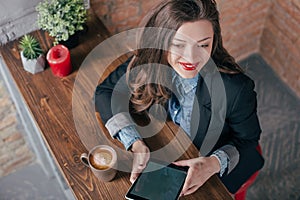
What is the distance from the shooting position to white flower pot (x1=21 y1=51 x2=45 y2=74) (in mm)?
2092

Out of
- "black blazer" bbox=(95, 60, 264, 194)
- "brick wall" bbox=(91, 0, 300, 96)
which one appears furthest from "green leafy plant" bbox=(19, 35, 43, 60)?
"brick wall" bbox=(91, 0, 300, 96)

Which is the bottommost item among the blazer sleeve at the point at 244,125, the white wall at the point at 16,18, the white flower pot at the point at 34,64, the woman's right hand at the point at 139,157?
the blazer sleeve at the point at 244,125

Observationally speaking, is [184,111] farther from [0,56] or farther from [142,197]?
[0,56]

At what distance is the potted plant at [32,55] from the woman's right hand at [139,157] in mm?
569

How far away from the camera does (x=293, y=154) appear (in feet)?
9.95

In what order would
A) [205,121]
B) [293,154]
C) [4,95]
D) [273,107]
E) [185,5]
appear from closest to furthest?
[185,5], [205,121], [4,95], [293,154], [273,107]

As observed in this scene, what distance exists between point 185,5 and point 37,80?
811 mm

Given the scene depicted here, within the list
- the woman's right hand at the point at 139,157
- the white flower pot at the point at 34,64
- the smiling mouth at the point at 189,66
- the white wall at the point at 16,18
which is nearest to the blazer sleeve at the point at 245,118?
the smiling mouth at the point at 189,66

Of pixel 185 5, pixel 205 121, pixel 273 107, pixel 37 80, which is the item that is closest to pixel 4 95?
pixel 37 80

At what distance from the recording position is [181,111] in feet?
6.64

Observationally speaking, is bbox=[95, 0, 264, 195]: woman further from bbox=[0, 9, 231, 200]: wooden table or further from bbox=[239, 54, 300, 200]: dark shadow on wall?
bbox=[239, 54, 300, 200]: dark shadow on wall

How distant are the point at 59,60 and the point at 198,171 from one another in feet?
2.46

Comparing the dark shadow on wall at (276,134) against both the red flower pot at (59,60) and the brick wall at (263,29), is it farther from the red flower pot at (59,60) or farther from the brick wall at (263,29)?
the red flower pot at (59,60)

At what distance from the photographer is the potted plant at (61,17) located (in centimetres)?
207
